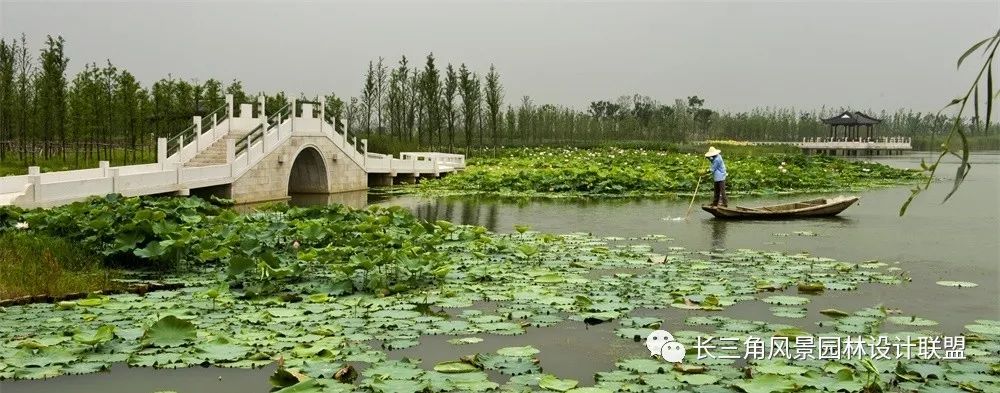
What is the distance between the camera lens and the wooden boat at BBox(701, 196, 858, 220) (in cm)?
1512

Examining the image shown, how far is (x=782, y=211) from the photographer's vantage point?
50.0 ft

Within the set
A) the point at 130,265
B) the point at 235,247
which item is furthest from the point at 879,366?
the point at 130,265

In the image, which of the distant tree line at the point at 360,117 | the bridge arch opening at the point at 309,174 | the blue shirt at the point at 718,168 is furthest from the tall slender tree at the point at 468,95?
the blue shirt at the point at 718,168

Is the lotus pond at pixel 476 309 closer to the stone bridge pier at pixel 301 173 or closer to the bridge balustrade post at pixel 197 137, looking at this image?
the stone bridge pier at pixel 301 173

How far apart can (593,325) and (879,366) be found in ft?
6.97

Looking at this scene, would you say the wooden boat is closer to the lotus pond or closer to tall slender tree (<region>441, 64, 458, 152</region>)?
Answer: the lotus pond

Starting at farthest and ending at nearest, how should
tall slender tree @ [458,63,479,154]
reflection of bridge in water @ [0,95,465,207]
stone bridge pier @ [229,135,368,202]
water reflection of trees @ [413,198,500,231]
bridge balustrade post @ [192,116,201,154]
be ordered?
tall slender tree @ [458,63,479,154]
bridge balustrade post @ [192,116,201,154]
stone bridge pier @ [229,135,368,202]
water reflection of trees @ [413,198,500,231]
reflection of bridge in water @ [0,95,465,207]

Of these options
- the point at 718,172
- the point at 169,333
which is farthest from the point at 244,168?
the point at 169,333

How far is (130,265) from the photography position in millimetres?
9305

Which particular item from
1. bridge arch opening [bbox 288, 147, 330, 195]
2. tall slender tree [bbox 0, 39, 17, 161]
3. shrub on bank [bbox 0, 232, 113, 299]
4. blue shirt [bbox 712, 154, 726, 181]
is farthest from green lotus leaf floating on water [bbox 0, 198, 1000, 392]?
tall slender tree [bbox 0, 39, 17, 161]

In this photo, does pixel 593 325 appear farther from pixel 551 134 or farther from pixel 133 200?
pixel 551 134

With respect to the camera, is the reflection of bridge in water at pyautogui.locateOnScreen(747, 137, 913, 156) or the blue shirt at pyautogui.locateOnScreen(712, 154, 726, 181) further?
the reflection of bridge in water at pyautogui.locateOnScreen(747, 137, 913, 156)

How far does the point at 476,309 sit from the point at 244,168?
14005 mm

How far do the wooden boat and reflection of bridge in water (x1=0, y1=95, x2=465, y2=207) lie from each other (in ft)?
32.7
